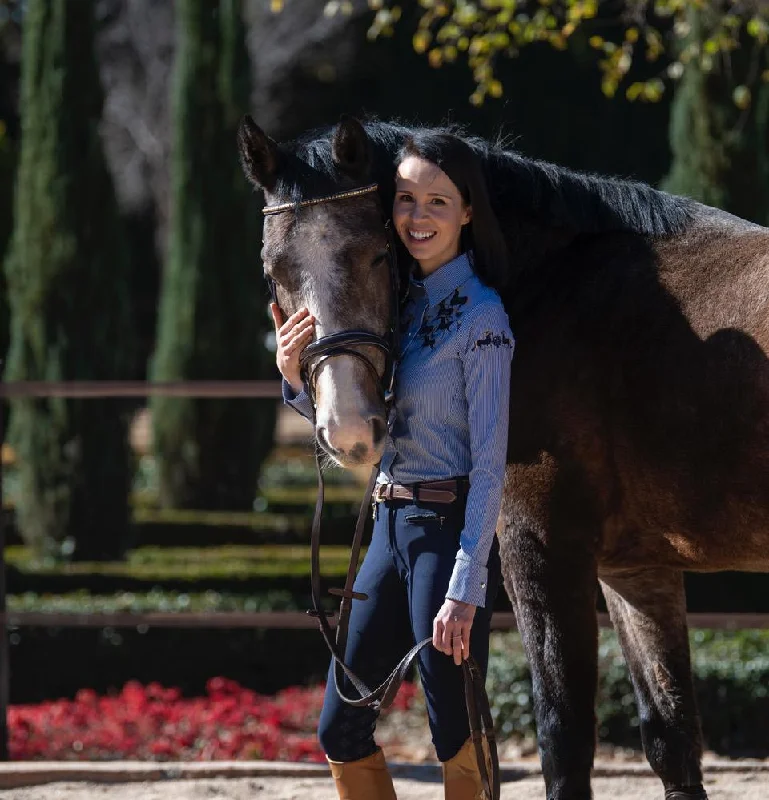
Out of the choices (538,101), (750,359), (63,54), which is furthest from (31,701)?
(538,101)

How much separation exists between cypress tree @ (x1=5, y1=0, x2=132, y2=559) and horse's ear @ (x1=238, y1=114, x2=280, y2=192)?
276 inches

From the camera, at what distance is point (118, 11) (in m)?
15.3

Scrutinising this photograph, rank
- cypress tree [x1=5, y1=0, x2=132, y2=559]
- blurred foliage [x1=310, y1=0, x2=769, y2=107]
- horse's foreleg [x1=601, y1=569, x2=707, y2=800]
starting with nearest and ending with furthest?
1. horse's foreleg [x1=601, y1=569, x2=707, y2=800]
2. blurred foliage [x1=310, y1=0, x2=769, y2=107]
3. cypress tree [x1=5, y1=0, x2=132, y2=559]

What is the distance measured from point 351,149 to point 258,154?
0.22m

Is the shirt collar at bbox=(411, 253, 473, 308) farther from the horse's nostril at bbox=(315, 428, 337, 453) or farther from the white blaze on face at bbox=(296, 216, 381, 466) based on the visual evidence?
the horse's nostril at bbox=(315, 428, 337, 453)

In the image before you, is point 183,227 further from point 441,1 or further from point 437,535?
point 437,535

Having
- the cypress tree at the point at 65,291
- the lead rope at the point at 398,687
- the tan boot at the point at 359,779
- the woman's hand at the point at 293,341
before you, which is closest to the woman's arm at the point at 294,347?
the woman's hand at the point at 293,341

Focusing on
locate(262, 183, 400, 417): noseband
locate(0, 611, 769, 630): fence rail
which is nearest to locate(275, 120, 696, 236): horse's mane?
locate(262, 183, 400, 417): noseband

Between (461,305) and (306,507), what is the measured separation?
347 inches

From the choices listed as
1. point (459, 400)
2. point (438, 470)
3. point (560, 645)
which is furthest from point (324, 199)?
point (560, 645)

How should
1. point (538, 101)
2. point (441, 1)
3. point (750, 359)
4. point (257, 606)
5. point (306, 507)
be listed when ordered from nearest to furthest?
point (750, 359) < point (441, 1) < point (257, 606) < point (306, 507) < point (538, 101)

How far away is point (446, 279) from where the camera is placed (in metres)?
2.57

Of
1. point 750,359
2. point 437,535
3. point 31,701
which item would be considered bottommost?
point 31,701

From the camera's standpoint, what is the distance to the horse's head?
2.37 meters
